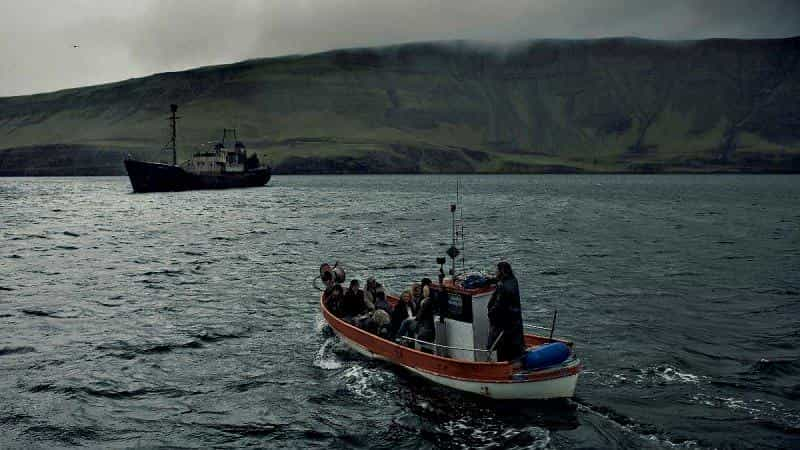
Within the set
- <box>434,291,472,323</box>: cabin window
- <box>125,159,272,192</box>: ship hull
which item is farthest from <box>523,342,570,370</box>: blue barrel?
<box>125,159,272,192</box>: ship hull

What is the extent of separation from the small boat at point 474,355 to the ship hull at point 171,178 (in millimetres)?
120623

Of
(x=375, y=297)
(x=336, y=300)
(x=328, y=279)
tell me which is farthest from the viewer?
(x=328, y=279)

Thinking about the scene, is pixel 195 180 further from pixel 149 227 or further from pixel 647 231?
pixel 647 231

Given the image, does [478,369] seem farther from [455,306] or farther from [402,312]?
[402,312]

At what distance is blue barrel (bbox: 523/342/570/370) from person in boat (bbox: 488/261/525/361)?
0.54m

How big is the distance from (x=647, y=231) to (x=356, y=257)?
34111 mm

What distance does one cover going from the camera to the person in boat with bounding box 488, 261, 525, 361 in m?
17.6

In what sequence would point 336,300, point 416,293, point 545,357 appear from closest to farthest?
point 545,357 → point 416,293 → point 336,300

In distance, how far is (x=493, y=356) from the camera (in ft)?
61.3

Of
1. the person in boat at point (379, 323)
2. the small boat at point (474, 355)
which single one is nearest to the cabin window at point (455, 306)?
the small boat at point (474, 355)

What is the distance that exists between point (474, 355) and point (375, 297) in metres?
6.05

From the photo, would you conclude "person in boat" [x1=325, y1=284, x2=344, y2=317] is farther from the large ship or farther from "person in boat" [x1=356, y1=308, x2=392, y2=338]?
the large ship

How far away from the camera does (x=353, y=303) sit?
25094mm

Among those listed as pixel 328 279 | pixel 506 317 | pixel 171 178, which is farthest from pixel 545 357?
pixel 171 178
